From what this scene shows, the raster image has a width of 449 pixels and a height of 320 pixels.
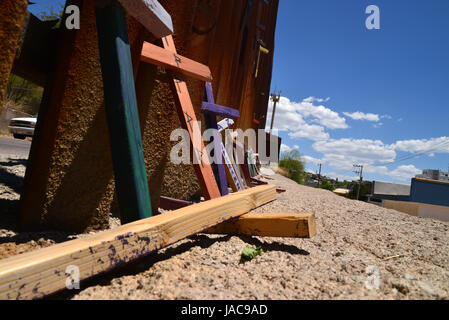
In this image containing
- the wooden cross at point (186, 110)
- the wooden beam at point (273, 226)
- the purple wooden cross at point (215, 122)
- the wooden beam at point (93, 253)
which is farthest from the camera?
the purple wooden cross at point (215, 122)

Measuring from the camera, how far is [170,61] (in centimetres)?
175

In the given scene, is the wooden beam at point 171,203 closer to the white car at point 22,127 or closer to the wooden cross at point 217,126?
the wooden cross at point 217,126

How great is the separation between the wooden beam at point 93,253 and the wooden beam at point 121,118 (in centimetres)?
14

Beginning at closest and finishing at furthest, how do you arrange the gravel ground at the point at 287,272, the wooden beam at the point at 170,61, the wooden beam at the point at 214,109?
the gravel ground at the point at 287,272, the wooden beam at the point at 170,61, the wooden beam at the point at 214,109

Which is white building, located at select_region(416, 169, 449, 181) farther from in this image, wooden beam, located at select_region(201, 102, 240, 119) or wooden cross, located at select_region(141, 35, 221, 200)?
wooden cross, located at select_region(141, 35, 221, 200)

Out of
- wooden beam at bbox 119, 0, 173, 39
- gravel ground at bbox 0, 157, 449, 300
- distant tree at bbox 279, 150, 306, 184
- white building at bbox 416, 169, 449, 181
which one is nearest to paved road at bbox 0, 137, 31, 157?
gravel ground at bbox 0, 157, 449, 300

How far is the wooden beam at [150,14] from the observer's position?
46.5 inches

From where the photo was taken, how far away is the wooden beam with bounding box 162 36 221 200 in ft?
5.85

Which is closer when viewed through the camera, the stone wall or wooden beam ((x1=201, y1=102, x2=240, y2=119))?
the stone wall

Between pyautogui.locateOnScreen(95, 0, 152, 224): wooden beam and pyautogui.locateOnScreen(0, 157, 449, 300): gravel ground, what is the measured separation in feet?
0.90

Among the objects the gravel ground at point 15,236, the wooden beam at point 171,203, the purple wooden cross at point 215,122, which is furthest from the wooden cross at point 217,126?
the gravel ground at point 15,236

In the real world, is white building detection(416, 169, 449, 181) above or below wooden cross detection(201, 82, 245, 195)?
above
